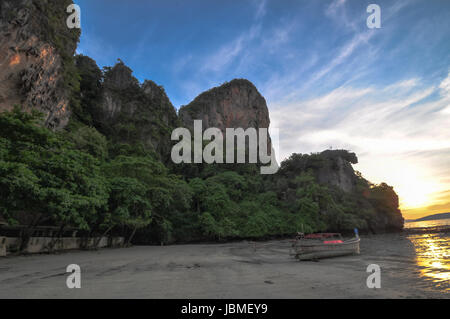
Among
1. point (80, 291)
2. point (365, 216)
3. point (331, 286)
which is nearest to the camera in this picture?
point (80, 291)

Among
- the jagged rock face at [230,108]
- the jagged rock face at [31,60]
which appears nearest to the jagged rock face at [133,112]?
the jagged rock face at [31,60]

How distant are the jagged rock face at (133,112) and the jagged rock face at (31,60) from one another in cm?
1698

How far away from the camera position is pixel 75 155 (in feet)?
54.1

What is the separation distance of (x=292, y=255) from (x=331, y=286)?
441 inches

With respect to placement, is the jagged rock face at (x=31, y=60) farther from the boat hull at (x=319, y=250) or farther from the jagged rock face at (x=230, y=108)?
the jagged rock face at (x=230, y=108)

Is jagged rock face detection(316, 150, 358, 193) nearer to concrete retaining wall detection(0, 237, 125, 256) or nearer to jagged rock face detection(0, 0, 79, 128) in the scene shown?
concrete retaining wall detection(0, 237, 125, 256)

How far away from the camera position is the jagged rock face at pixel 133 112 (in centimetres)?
4664

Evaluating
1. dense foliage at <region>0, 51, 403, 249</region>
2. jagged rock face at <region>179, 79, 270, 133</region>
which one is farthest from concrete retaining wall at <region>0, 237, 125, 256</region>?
jagged rock face at <region>179, 79, 270, 133</region>

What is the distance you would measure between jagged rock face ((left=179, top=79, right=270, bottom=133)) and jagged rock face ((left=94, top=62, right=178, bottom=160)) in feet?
80.2

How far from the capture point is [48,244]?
787 inches

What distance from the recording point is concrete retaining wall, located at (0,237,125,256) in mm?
16625
